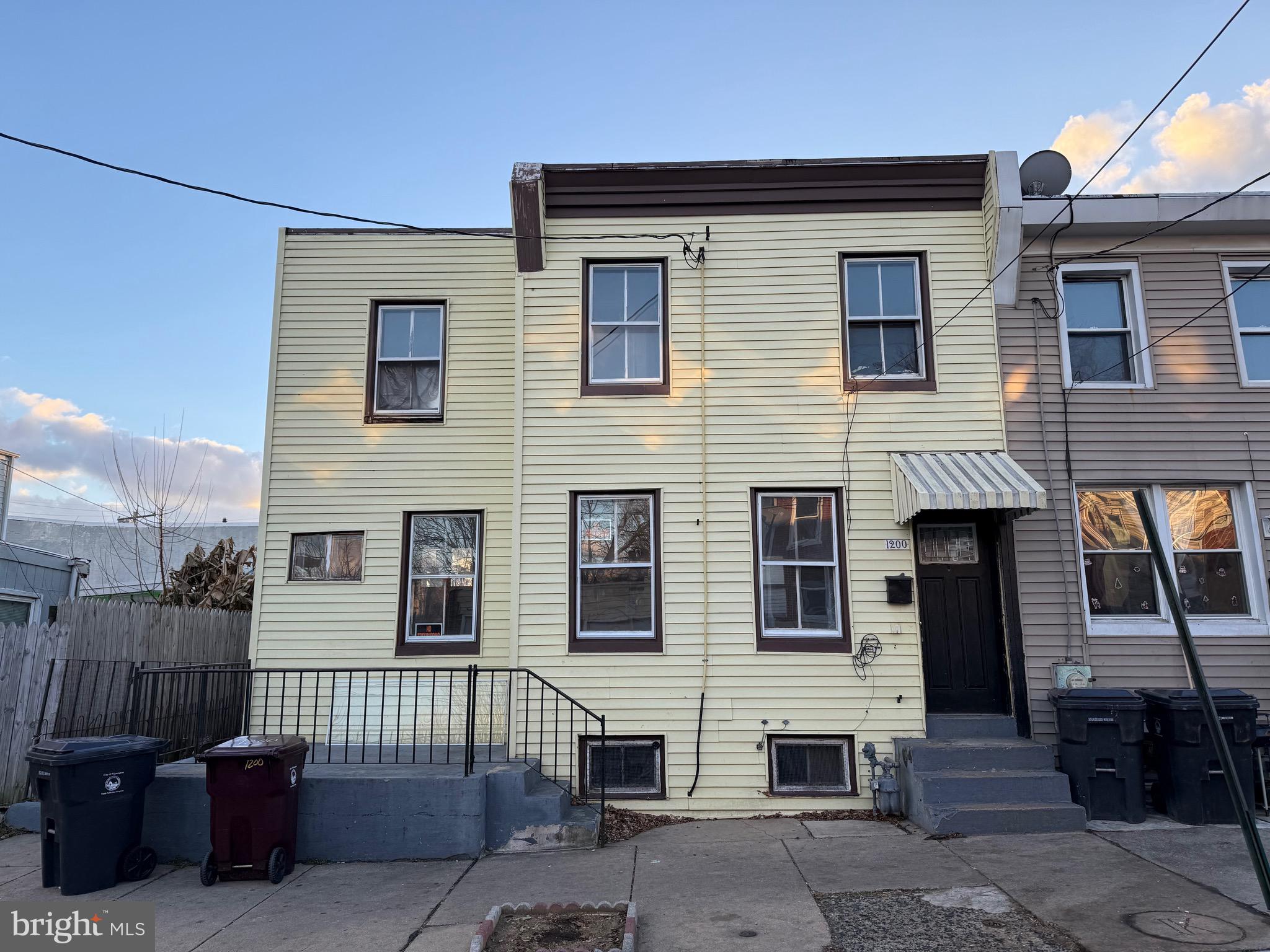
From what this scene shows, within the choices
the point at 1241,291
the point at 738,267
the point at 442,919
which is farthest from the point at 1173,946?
the point at 1241,291

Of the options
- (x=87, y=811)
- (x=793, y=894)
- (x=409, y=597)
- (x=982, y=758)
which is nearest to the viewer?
(x=793, y=894)

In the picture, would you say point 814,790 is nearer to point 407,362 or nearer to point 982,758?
point 982,758

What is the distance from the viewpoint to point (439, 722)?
9.52 meters

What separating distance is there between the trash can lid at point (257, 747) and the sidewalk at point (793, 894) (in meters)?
1.00

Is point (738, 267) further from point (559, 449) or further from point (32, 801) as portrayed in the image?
point (32, 801)

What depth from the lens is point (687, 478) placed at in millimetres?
9141

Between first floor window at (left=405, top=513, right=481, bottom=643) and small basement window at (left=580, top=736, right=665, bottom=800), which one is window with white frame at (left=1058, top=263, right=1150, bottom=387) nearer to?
small basement window at (left=580, top=736, right=665, bottom=800)

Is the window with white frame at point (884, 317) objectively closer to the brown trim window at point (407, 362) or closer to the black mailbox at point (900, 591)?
the black mailbox at point (900, 591)

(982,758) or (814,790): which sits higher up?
(982,758)

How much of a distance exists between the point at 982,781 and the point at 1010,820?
39 centimetres

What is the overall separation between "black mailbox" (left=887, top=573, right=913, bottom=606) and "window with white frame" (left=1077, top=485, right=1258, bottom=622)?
1976 mm

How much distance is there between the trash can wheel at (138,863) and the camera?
6.55 metres

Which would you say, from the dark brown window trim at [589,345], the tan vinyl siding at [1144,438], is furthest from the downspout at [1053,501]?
the dark brown window trim at [589,345]

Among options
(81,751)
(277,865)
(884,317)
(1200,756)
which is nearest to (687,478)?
(884,317)
